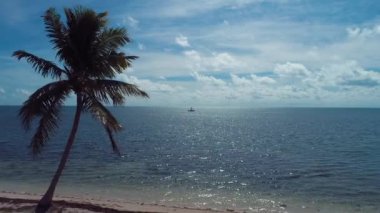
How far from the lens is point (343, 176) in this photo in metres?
31.3

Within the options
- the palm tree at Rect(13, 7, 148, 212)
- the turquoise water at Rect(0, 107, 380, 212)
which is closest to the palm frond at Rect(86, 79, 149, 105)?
the palm tree at Rect(13, 7, 148, 212)

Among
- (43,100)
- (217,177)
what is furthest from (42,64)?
(217,177)

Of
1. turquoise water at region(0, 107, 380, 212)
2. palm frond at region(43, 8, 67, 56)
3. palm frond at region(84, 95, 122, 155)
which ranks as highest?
palm frond at region(43, 8, 67, 56)

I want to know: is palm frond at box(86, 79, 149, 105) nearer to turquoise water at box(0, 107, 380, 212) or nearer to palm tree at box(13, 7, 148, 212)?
palm tree at box(13, 7, 148, 212)

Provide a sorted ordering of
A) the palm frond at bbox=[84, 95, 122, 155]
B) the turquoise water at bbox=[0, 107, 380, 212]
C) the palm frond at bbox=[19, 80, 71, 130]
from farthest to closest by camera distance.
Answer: the turquoise water at bbox=[0, 107, 380, 212]
the palm frond at bbox=[84, 95, 122, 155]
the palm frond at bbox=[19, 80, 71, 130]

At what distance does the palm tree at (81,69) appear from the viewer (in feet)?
49.4

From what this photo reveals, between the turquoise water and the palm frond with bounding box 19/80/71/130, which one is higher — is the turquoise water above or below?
below

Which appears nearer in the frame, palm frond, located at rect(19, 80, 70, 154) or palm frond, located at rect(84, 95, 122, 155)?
palm frond, located at rect(19, 80, 70, 154)

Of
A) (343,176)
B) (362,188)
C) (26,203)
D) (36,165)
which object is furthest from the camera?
(36,165)

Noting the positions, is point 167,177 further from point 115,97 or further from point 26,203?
point 115,97

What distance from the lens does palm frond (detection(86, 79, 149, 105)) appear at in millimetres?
15531

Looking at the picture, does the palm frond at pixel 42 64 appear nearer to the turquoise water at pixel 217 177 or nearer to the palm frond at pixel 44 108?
the palm frond at pixel 44 108

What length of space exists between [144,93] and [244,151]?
35534mm

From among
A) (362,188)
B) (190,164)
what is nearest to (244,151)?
(190,164)
